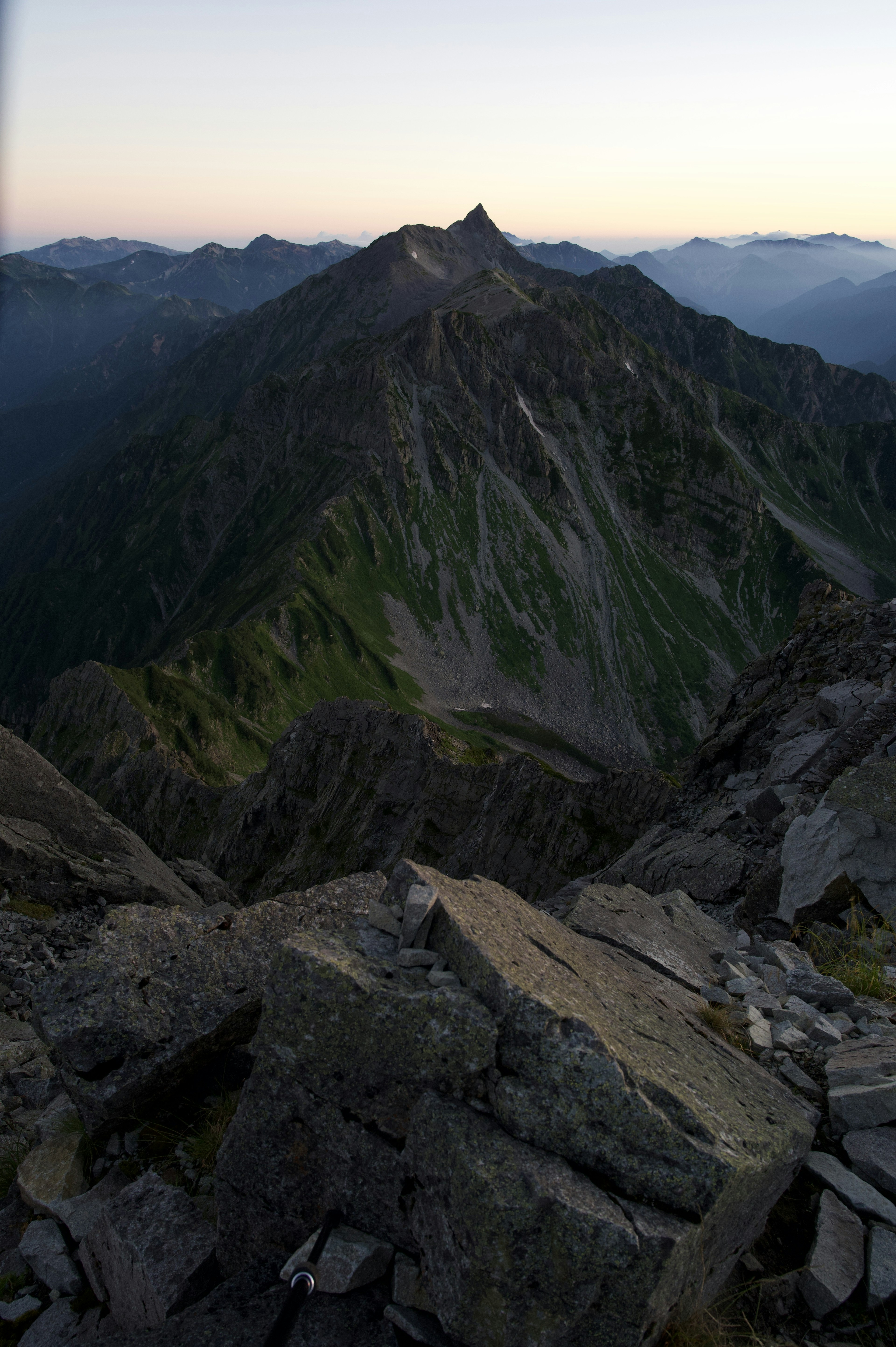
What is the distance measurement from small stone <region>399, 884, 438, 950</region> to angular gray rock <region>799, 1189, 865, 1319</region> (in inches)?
191

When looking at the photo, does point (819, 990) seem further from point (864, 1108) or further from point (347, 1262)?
point (347, 1262)

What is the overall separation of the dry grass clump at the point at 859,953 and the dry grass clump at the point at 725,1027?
3.10m

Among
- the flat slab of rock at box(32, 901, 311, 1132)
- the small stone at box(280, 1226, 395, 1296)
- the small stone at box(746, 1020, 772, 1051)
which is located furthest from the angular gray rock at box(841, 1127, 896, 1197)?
the flat slab of rock at box(32, 901, 311, 1132)

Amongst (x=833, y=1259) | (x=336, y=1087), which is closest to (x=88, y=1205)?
(x=336, y=1087)

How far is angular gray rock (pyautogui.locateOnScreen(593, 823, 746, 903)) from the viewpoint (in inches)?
Answer: 876

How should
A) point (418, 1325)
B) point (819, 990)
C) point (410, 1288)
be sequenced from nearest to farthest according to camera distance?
point (418, 1325), point (410, 1288), point (819, 990)

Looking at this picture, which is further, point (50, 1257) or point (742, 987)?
point (742, 987)

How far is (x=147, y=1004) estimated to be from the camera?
9.65 metres

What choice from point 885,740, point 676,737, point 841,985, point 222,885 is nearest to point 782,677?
point 885,740

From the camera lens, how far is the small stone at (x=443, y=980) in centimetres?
717

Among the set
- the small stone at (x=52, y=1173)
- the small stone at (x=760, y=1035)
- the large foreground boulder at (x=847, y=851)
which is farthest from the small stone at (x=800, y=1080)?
the small stone at (x=52, y=1173)

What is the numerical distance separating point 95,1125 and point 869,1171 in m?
9.76

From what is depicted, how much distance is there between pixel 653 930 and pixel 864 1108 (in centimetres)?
583

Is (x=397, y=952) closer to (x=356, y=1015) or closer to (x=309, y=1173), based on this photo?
(x=356, y=1015)
